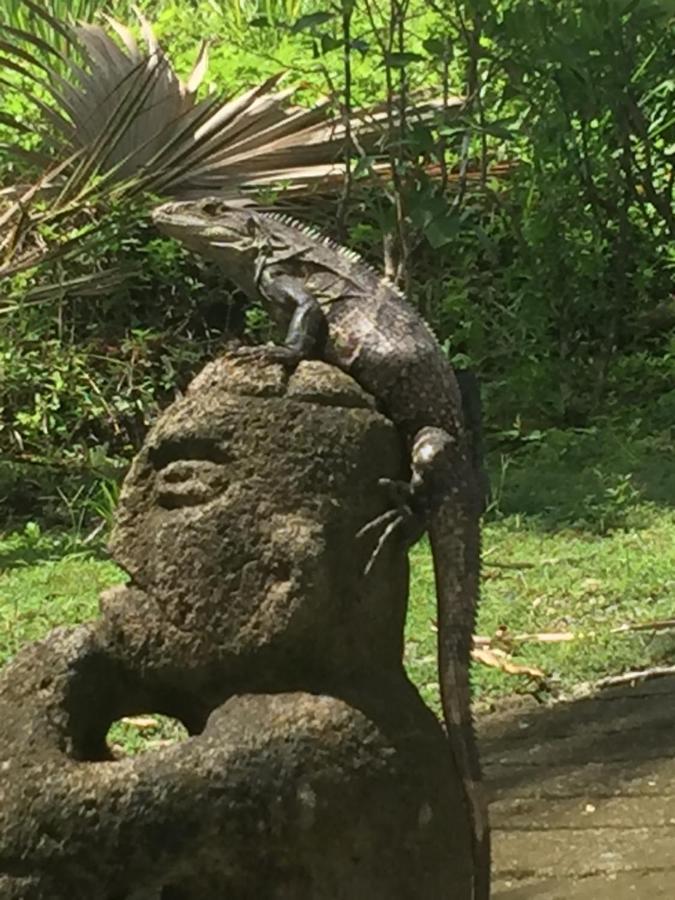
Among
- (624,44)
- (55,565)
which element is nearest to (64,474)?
(55,565)

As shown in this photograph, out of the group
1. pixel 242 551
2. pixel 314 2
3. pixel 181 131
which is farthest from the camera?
pixel 314 2

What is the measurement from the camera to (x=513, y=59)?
8344mm

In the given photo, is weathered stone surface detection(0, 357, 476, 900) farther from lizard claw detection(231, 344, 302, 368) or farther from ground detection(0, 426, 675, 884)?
ground detection(0, 426, 675, 884)

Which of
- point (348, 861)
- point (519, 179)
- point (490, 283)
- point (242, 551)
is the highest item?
point (519, 179)

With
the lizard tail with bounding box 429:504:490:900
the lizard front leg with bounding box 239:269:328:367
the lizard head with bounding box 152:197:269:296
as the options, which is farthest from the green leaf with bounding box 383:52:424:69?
the lizard tail with bounding box 429:504:490:900

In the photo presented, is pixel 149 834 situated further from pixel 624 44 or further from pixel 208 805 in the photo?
pixel 624 44

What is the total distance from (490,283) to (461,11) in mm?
1876

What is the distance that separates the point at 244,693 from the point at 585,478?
5081 mm

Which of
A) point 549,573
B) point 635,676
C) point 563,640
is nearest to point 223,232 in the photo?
point 635,676

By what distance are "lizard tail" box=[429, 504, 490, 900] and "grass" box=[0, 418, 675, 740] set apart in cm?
200

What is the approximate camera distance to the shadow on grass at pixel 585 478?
710 centimetres

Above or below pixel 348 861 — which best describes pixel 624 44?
above

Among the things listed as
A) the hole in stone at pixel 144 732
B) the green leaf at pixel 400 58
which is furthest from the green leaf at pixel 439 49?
the hole in stone at pixel 144 732

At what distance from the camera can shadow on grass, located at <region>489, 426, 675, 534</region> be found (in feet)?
23.3
